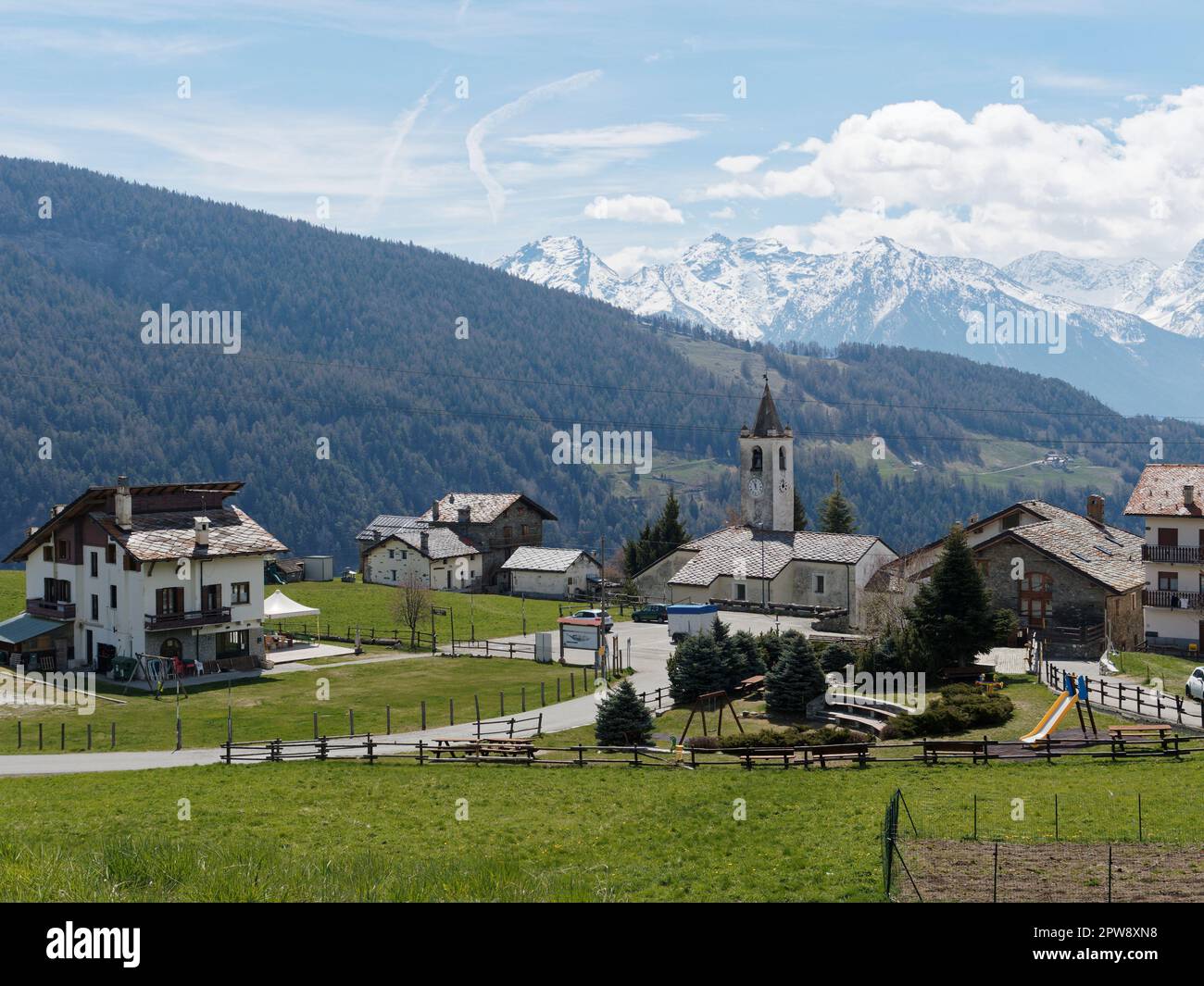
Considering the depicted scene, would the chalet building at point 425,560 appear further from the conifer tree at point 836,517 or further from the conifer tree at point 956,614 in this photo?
the conifer tree at point 956,614

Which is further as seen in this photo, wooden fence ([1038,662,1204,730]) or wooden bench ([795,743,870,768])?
wooden fence ([1038,662,1204,730])

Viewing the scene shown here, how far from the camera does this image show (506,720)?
151 feet

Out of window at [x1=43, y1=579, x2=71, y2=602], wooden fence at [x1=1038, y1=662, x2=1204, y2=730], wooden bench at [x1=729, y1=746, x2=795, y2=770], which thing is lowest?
wooden bench at [x1=729, y1=746, x2=795, y2=770]

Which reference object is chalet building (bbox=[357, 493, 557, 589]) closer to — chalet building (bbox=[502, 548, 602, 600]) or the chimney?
chalet building (bbox=[502, 548, 602, 600])

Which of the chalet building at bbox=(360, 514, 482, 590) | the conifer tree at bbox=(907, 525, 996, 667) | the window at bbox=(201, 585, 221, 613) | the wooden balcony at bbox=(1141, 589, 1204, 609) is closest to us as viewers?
the conifer tree at bbox=(907, 525, 996, 667)

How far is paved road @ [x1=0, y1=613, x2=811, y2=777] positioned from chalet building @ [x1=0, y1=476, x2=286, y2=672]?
4.57 m

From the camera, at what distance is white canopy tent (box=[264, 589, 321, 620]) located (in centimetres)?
6875

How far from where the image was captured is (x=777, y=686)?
48.5m

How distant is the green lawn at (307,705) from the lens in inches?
1780

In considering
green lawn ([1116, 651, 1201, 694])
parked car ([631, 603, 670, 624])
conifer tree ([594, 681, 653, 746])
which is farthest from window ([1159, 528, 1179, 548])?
conifer tree ([594, 681, 653, 746])

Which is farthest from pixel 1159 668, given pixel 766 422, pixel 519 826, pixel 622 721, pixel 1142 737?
pixel 766 422

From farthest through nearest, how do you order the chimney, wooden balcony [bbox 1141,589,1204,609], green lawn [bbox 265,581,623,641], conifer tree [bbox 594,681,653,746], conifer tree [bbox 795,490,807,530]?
conifer tree [bbox 795,490,807,530]
green lawn [bbox 265,581,623,641]
the chimney
wooden balcony [bbox 1141,589,1204,609]
conifer tree [bbox 594,681,653,746]
